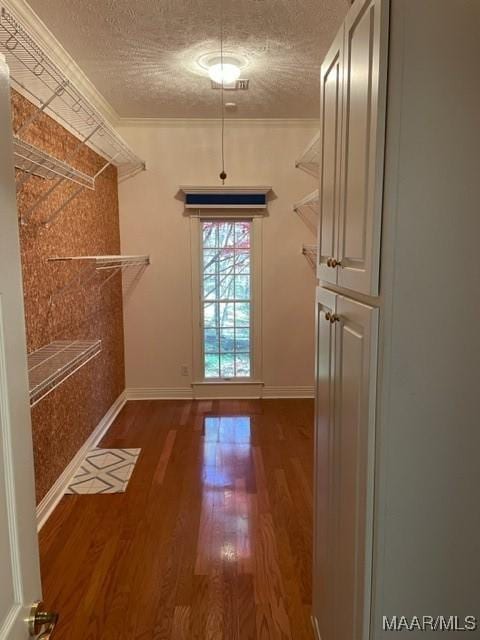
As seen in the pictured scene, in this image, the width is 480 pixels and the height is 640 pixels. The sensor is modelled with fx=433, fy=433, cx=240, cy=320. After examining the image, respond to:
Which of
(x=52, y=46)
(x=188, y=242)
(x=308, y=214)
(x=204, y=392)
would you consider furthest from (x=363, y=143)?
(x=204, y=392)

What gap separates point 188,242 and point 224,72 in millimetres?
1863

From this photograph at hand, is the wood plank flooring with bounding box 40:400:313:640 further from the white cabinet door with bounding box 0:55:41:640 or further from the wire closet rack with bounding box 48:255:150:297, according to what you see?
the wire closet rack with bounding box 48:255:150:297

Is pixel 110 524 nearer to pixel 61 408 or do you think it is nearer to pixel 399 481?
pixel 61 408

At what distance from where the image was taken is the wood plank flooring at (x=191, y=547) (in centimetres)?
186

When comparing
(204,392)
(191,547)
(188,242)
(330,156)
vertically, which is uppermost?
(330,156)

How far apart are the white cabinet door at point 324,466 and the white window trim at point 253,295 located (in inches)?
117

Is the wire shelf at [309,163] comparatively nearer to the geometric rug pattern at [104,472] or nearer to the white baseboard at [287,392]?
the white baseboard at [287,392]

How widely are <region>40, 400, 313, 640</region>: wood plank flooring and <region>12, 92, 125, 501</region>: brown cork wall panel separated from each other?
1.39ft

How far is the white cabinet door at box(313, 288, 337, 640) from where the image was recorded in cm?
150

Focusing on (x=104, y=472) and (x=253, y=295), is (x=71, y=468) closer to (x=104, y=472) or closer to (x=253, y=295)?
(x=104, y=472)

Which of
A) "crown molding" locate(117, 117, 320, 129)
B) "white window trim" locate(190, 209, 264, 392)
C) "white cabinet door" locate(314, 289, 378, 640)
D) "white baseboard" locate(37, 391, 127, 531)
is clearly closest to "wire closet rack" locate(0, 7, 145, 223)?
"crown molding" locate(117, 117, 320, 129)

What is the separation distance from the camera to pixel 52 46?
2.64 meters

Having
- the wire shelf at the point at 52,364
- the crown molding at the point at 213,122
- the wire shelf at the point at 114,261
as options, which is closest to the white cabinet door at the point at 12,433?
the wire shelf at the point at 52,364

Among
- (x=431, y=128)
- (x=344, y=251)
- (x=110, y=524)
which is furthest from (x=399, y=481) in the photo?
(x=110, y=524)
